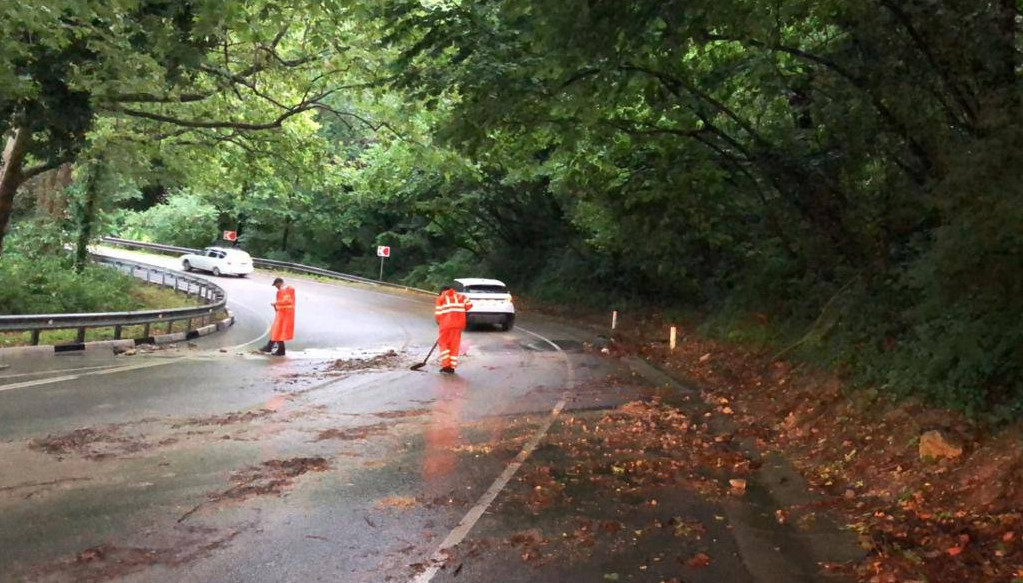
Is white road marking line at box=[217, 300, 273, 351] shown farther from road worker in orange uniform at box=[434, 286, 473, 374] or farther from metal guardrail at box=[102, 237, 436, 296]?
metal guardrail at box=[102, 237, 436, 296]

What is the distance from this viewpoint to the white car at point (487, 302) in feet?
78.9

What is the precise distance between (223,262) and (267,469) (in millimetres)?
38822

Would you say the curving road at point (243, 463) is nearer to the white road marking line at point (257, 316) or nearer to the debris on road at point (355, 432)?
the debris on road at point (355, 432)


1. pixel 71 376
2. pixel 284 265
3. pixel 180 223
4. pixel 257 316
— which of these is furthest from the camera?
pixel 180 223

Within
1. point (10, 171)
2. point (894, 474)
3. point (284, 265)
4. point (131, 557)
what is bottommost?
point (131, 557)

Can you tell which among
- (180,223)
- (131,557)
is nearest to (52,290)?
(131,557)

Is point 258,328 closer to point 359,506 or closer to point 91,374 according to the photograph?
point 91,374

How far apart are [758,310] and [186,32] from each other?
1319cm

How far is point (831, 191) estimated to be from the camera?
41.1 feet

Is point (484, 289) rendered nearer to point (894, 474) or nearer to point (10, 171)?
point (10, 171)

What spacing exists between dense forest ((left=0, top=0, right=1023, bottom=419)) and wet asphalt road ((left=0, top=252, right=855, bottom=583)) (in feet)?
12.0

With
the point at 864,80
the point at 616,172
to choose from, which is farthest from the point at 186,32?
the point at 864,80

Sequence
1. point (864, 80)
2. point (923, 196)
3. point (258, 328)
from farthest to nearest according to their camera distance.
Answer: point (258, 328) → point (864, 80) → point (923, 196)

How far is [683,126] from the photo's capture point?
1307 cm
